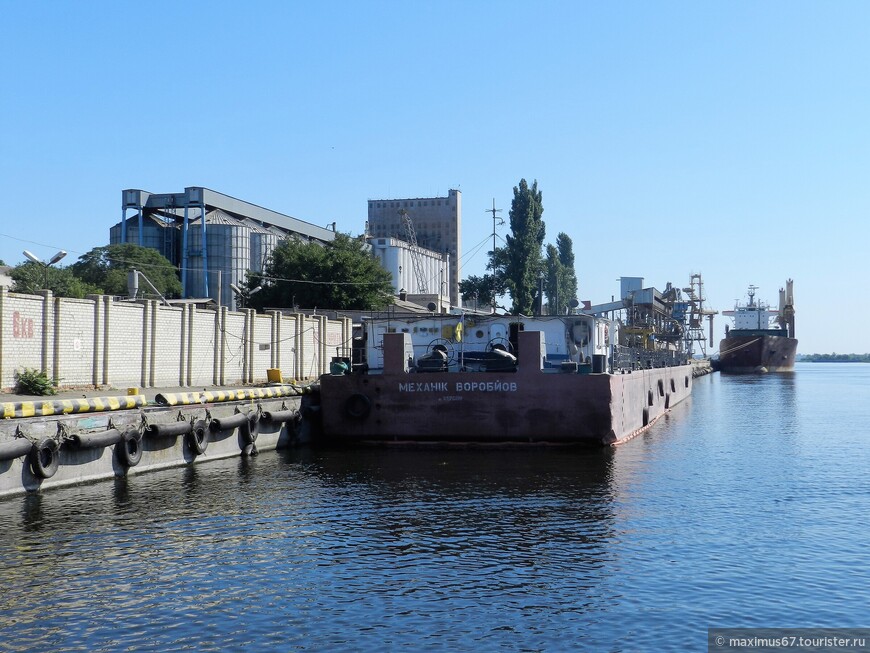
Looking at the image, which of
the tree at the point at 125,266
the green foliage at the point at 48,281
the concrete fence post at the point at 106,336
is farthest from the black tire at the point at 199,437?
the tree at the point at 125,266

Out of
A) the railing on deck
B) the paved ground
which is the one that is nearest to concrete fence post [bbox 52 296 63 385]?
the paved ground

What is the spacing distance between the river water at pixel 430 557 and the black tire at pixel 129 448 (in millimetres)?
564

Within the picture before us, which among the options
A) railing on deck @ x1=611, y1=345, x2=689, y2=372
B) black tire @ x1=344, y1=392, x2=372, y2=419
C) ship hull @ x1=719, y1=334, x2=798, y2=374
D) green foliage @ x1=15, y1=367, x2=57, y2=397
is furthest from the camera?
ship hull @ x1=719, y1=334, x2=798, y2=374

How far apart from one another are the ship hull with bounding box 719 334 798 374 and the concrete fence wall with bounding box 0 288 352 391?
87.6 m

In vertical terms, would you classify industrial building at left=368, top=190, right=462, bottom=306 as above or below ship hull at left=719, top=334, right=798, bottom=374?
above

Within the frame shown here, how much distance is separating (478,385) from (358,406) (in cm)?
362

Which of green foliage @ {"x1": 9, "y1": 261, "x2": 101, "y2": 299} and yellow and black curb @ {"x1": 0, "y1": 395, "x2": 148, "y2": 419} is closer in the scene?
yellow and black curb @ {"x1": 0, "y1": 395, "x2": 148, "y2": 419}

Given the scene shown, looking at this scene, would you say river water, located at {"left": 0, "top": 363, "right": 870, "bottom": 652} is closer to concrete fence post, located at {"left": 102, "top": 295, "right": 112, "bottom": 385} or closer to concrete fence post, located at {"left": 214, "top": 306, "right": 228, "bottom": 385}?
concrete fence post, located at {"left": 102, "top": 295, "right": 112, "bottom": 385}

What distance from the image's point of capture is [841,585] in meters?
12.2

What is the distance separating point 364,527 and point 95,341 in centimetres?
1483

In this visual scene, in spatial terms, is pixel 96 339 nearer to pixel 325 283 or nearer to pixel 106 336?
pixel 106 336

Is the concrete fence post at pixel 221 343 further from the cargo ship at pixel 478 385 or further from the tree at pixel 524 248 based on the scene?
the tree at pixel 524 248

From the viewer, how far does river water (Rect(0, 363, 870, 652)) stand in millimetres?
10305

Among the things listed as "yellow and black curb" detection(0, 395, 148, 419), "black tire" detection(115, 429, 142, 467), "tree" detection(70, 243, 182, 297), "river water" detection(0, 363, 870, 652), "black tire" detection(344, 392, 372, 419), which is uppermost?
"tree" detection(70, 243, 182, 297)
